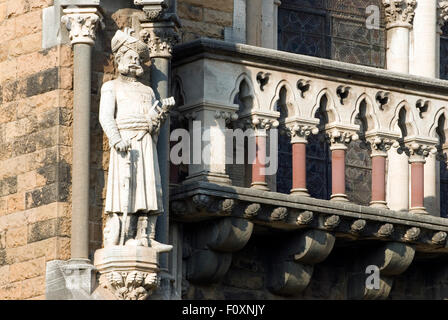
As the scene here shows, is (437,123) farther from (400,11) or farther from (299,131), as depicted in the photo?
(400,11)

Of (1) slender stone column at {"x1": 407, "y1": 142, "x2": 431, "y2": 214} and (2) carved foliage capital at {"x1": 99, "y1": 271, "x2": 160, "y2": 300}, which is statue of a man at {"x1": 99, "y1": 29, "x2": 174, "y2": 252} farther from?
(1) slender stone column at {"x1": 407, "y1": 142, "x2": 431, "y2": 214}

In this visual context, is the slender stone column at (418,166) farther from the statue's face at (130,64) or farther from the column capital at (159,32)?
the statue's face at (130,64)

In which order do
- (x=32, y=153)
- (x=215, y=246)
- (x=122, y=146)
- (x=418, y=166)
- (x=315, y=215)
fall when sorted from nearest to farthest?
1. (x=122, y=146)
2. (x=32, y=153)
3. (x=215, y=246)
4. (x=315, y=215)
5. (x=418, y=166)

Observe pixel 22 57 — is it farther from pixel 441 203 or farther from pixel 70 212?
pixel 441 203

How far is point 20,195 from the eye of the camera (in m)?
22.9

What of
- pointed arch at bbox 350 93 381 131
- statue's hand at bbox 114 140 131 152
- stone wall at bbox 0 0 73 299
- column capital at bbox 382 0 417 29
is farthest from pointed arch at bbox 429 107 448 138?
stone wall at bbox 0 0 73 299

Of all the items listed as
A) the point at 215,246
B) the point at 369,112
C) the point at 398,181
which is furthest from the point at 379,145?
the point at 215,246

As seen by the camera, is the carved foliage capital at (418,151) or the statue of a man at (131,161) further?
the carved foliage capital at (418,151)

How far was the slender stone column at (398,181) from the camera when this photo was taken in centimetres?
2542

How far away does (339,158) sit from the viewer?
23.9 meters

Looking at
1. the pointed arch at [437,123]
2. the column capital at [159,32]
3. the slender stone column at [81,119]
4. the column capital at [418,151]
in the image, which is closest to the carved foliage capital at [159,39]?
the column capital at [159,32]

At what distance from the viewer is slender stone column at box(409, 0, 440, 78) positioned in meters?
26.4

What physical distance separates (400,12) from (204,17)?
3.00 meters

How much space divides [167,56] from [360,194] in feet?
12.8
